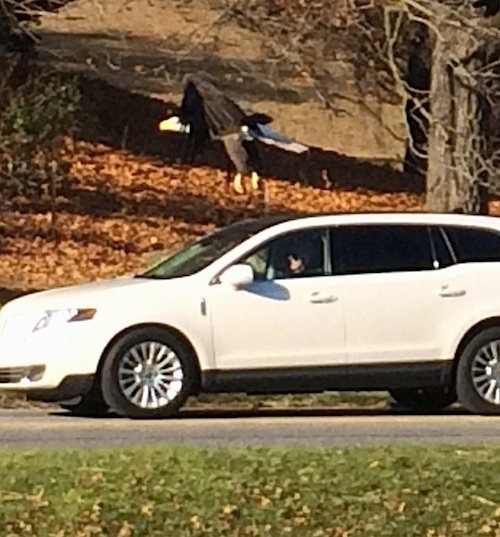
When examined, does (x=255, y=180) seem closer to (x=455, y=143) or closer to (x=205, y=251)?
(x=455, y=143)

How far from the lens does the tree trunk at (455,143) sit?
73.2 ft

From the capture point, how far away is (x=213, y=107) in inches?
1180

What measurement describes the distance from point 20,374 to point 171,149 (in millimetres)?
18831

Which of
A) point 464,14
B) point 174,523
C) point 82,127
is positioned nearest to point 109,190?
point 82,127

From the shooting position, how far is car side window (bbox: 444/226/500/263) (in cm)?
1502

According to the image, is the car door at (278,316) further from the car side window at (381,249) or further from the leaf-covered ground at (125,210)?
the leaf-covered ground at (125,210)

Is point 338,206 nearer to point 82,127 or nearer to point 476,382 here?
point 82,127

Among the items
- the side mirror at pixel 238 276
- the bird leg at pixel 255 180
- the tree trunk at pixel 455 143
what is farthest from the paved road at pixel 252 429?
the bird leg at pixel 255 180

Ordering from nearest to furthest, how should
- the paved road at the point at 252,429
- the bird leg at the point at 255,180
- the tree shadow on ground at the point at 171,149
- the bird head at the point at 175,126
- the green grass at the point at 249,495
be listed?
the green grass at the point at 249,495 → the paved road at the point at 252,429 → the bird head at the point at 175,126 → the bird leg at the point at 255,180 → the tree shadow on ground at the point at 171,149

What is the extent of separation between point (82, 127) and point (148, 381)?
18.9m

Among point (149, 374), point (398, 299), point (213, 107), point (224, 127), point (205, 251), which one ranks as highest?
point (213, 107)

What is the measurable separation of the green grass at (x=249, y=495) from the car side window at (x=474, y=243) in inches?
201

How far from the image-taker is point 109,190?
29.8m

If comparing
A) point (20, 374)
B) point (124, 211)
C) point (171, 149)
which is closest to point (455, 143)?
point (124, 211)
